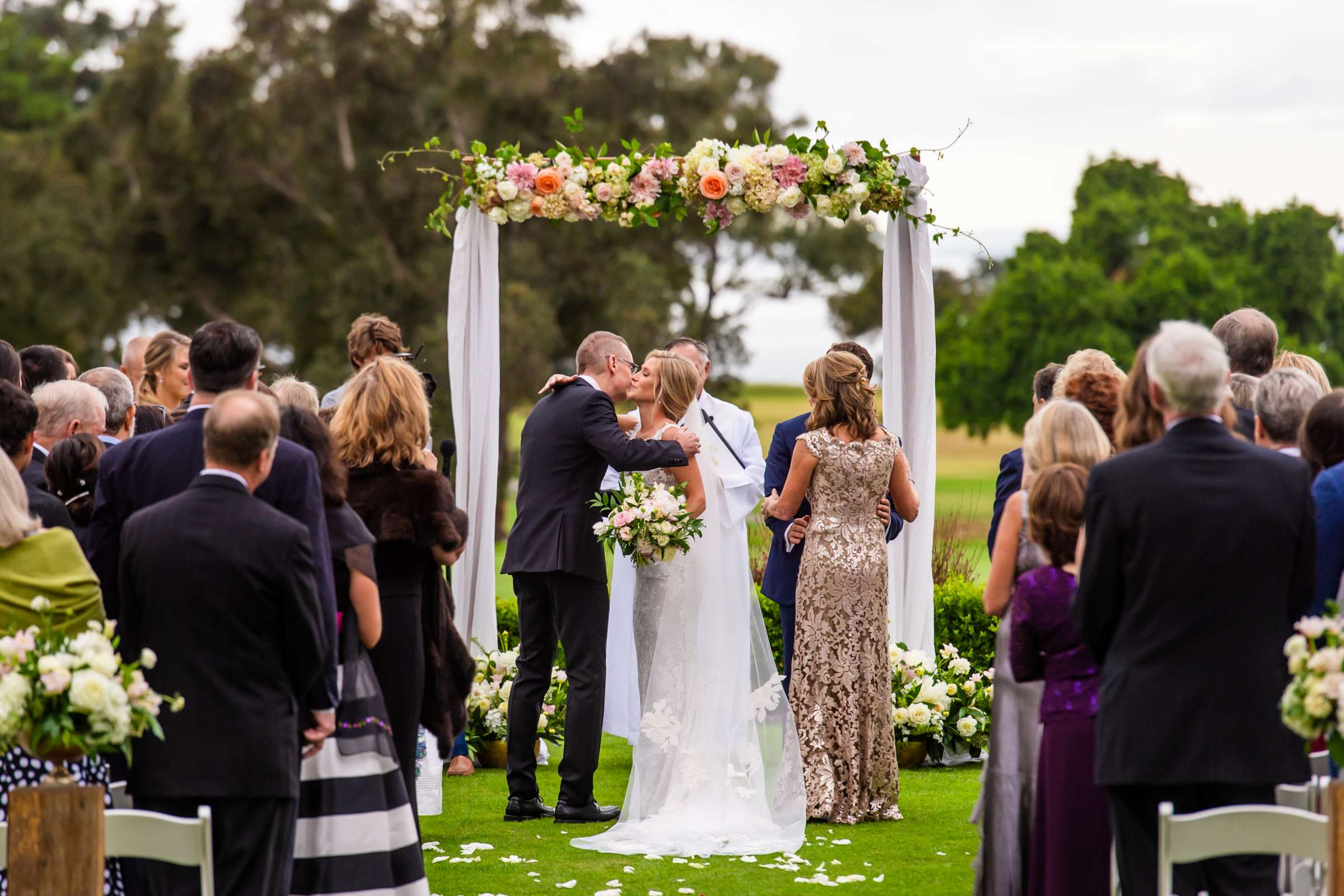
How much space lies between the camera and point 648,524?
242 inches

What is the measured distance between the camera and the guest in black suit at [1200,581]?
3.65 metres

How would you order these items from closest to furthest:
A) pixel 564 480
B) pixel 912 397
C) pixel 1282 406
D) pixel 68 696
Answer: pixel 68 696 < pixel 1282 406 < pixel 564 480 < pixel 912 397

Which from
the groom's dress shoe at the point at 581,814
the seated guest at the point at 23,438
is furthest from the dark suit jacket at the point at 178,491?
the groom's dress shoe at the point at 581,814

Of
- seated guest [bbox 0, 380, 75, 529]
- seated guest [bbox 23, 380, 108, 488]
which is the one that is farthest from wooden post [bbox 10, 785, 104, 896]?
seated guest [bbox 23, 380, 108, 488]

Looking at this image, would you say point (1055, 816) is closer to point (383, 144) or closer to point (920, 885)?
point (920, 885)

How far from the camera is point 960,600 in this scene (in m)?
9.04

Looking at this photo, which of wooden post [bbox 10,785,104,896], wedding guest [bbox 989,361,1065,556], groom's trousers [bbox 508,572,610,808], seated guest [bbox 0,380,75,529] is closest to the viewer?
wooden post [bbox 10,785,104,896]

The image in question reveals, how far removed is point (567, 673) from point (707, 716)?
72 cm

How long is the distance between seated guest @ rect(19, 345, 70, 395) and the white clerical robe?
2.81 meters

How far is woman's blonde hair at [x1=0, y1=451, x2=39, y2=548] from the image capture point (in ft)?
12.7

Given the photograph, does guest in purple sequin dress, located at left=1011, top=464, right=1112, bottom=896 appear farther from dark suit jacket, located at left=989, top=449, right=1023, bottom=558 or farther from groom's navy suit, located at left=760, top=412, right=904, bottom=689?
groom's navy suit, located at left=760, top=412, right=904, bottom=689

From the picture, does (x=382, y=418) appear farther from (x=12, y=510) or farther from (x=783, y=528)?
(x=783, y=528)

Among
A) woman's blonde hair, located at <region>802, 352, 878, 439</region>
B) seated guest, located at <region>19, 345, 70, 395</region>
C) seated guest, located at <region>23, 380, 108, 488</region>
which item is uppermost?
seated guest, located at <region>19, 345, 70, 395</region>

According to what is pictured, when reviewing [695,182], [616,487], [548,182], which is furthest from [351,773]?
[695,182]
